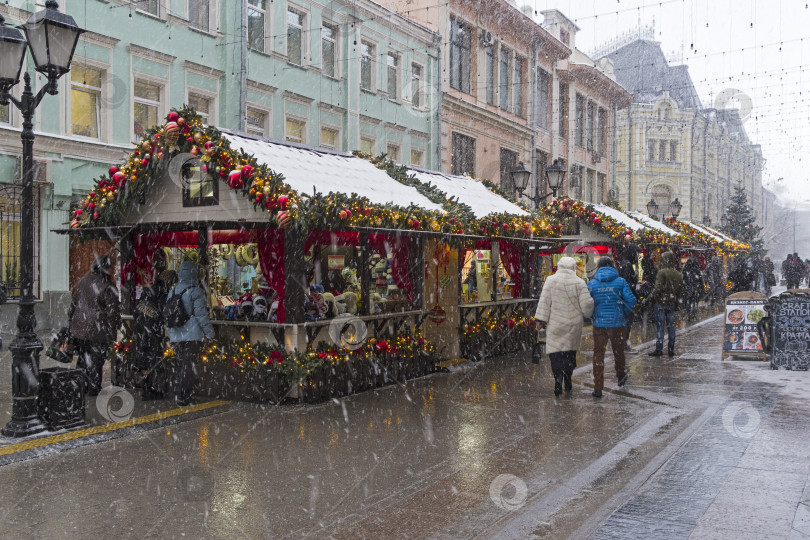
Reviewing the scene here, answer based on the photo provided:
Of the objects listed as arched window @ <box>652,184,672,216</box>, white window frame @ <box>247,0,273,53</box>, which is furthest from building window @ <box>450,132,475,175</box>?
arched window @ <box>652,184,672,216</box>

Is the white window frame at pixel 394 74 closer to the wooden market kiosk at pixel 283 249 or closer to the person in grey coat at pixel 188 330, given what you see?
the wooden market kiosk at pixel 283 249

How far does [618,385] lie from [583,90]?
3254 cm

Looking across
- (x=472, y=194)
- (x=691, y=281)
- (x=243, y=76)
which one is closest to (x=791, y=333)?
(x=472, y=194)

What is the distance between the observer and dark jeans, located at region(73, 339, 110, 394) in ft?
30.8

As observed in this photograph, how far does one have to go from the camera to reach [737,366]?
12.3 m

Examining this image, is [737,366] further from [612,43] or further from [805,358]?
[612,43]

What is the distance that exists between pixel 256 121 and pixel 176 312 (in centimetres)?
1410

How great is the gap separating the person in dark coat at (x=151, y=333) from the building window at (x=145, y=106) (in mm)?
10686

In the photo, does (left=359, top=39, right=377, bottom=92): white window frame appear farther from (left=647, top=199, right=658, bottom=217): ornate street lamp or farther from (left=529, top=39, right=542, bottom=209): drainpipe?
(left=647, top=199, right=658, bottom=217): ornate street lamp

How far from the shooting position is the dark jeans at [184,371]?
359 inches

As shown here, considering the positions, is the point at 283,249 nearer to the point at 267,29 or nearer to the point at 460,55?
the point at 267,29

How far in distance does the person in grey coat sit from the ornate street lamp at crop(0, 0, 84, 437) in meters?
1.69

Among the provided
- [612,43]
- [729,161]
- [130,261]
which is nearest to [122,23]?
[130,261]

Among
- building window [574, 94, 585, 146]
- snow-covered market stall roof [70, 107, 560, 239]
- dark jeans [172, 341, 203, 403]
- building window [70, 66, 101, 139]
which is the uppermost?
building window [574, 94, 585, 146]
